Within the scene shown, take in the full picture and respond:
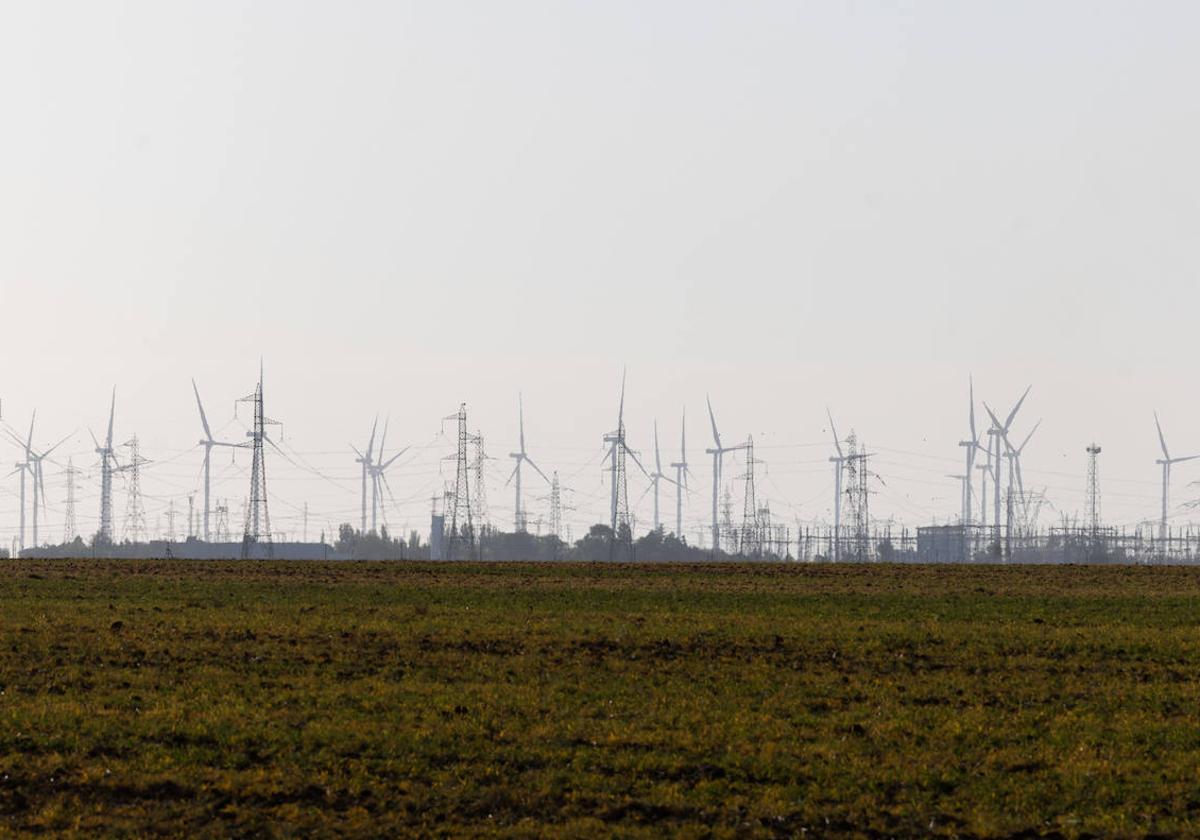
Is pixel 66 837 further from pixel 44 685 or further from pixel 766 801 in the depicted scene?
pixel 44 685

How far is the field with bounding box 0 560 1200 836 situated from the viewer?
107 ft

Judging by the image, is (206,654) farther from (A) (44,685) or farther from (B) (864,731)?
(B) (864,731)

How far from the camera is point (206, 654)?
Result: 5234cm

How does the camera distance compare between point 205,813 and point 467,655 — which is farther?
A: point 467,655

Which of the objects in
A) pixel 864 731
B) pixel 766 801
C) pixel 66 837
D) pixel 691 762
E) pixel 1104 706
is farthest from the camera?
pixel 1104 706

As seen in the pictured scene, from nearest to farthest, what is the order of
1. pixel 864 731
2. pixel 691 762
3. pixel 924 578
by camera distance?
pixel 691 762 < pixel 864 731 < pixel 924 578

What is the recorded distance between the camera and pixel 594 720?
40594 mm

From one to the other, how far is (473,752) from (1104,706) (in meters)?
16.3

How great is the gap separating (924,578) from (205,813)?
228ft

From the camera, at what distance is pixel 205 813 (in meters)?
32.4

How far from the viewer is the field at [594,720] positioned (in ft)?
107

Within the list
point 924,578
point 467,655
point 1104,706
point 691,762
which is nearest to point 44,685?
point 467,655

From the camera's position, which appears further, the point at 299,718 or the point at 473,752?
the point at 299,718

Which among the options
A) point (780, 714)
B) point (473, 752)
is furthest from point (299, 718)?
point (780, 714)
